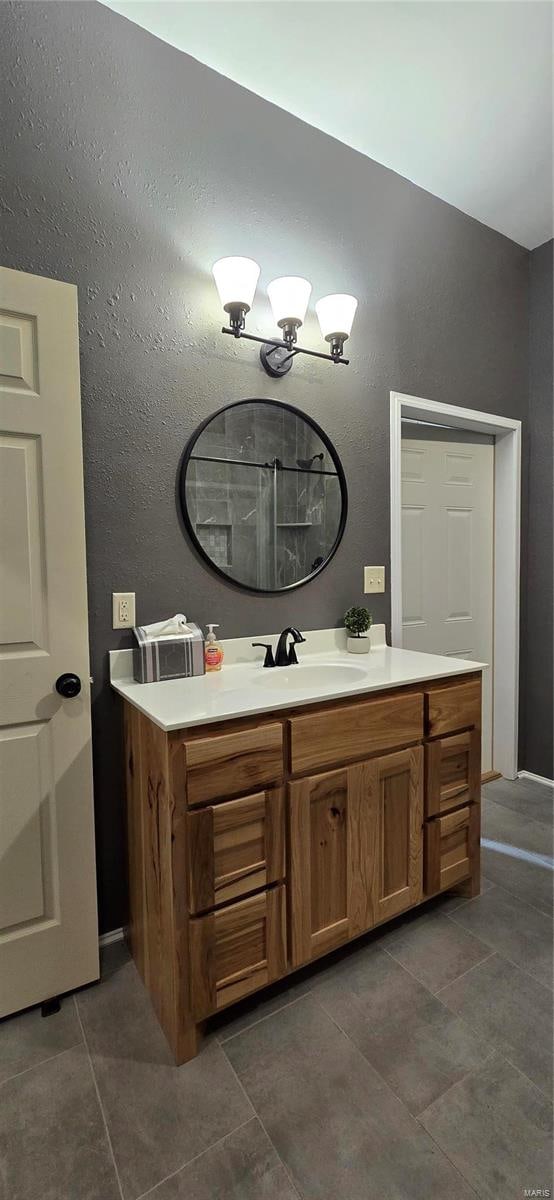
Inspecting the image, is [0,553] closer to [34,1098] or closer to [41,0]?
[34,1098]

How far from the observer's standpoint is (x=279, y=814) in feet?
4.50

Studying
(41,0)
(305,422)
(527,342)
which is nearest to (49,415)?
(305,422)

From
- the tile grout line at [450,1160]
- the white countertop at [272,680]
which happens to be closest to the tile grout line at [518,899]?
the tile grout line at [450,1160]

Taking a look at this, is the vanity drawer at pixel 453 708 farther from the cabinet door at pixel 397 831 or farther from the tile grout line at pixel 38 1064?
the tile grout line at pixel 38 1064

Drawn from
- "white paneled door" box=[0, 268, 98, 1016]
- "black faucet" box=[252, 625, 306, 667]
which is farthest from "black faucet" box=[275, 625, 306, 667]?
"white paneled door" box=[0, 268, 98, 1016]

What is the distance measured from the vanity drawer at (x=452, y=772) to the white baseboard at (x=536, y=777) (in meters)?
1.28

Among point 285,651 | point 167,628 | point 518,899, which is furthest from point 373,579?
point 518,899

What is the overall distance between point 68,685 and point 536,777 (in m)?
2.59

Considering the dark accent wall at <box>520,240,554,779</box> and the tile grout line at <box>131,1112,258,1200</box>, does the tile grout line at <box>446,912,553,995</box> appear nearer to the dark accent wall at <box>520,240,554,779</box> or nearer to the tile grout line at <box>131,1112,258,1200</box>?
the tile grout line at <box>131,1112,258,1200</box>

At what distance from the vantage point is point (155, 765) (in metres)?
1.31

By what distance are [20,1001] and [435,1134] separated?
1.08 m

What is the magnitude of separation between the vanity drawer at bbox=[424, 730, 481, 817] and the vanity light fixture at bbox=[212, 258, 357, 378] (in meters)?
1.42

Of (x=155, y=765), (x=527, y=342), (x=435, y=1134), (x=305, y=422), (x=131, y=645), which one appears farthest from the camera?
(x=527, y=342)

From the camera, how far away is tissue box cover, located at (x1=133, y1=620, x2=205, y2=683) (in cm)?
159
